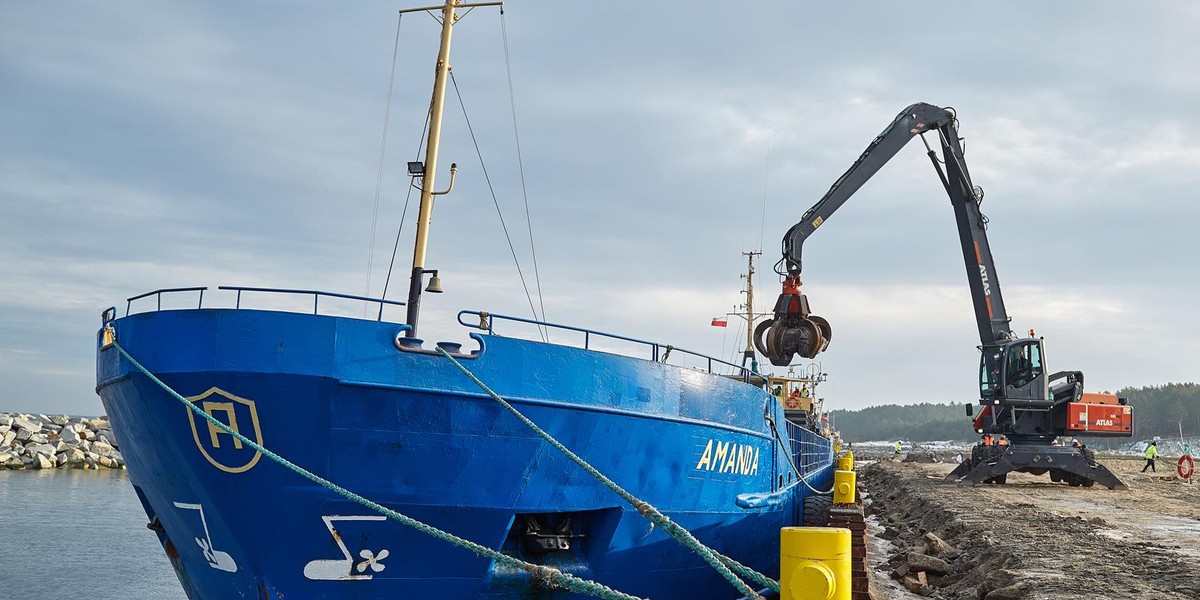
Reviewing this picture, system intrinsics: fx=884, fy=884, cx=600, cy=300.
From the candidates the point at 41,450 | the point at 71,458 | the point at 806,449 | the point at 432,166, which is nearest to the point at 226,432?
the point at 432,166

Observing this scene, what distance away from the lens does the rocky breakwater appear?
137ft

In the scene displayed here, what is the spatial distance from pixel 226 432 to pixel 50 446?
147 ft

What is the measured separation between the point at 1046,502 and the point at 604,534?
47.7ft

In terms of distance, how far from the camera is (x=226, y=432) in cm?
679

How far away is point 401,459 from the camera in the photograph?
6.95m

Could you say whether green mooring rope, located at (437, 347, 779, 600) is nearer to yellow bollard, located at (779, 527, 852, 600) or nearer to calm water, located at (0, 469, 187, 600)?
yellow bollard, located at (779, 527, 852, 600)

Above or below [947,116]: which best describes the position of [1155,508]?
below

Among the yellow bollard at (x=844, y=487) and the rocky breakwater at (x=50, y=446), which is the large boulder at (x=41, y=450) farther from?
the yellow bollard at (x=844, y=487)

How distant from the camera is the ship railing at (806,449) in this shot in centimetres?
1608

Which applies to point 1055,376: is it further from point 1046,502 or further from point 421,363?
point 421,363

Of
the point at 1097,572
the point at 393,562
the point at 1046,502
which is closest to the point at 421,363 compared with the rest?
the point at 393,562

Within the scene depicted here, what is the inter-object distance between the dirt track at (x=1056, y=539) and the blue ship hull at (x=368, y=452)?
3.78m

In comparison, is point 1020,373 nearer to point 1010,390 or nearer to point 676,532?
point 1010,390

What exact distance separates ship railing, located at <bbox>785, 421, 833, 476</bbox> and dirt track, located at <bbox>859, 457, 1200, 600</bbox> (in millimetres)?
2184
